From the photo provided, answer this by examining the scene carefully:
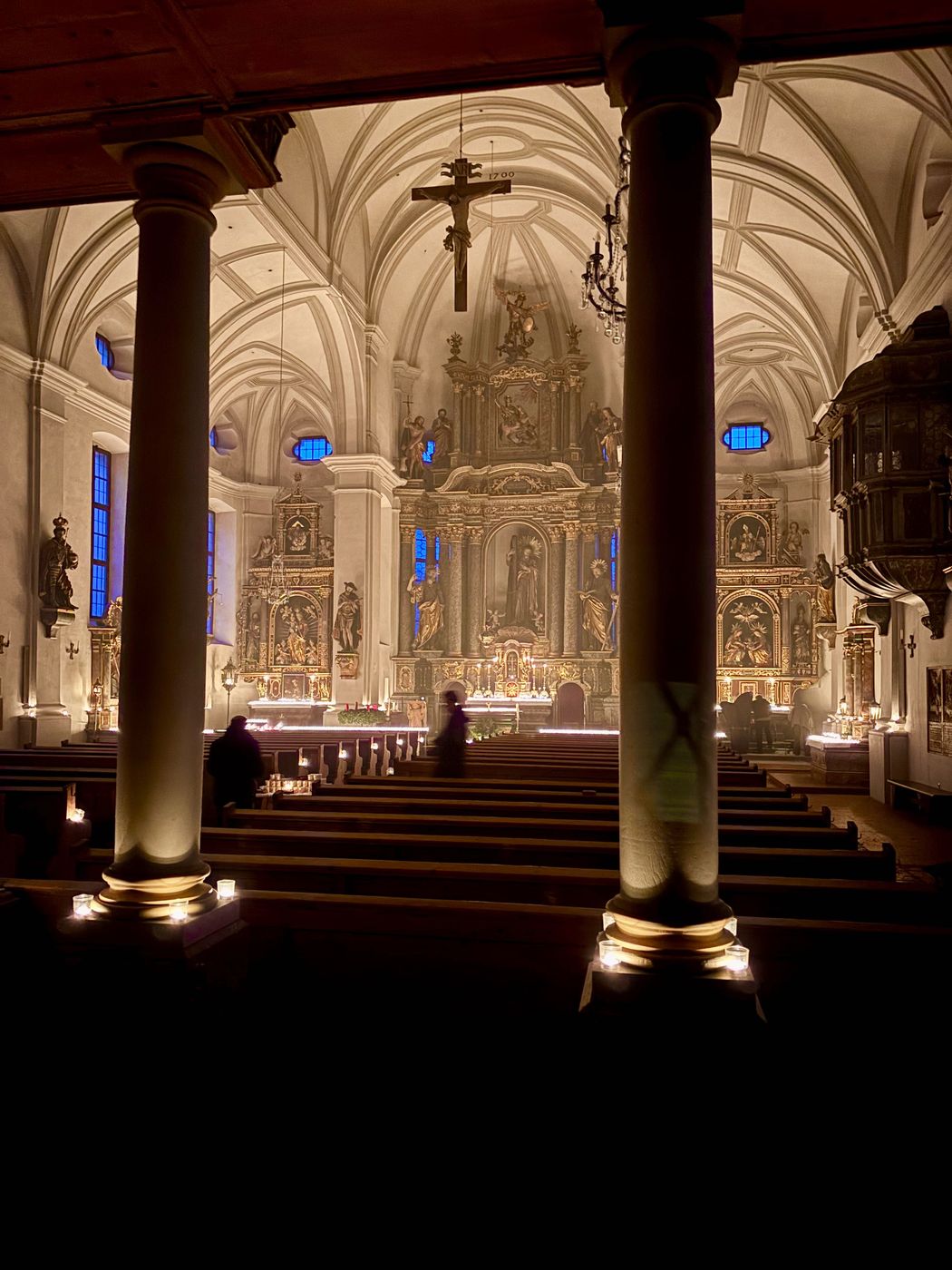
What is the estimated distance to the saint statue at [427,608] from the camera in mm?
23125

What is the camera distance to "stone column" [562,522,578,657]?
22.7 m

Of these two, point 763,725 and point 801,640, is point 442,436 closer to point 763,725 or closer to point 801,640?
point 801,640

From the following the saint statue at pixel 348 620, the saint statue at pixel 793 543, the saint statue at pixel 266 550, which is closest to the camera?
the saint statue at pixel 348 620

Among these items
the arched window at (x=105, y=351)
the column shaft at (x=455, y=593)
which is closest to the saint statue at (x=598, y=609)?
the column shaft at (x=455, y=593)

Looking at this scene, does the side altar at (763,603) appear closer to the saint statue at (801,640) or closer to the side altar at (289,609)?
the saint statue at (801,640)

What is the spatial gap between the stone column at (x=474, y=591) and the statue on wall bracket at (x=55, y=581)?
1084cm

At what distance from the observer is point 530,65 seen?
400cm

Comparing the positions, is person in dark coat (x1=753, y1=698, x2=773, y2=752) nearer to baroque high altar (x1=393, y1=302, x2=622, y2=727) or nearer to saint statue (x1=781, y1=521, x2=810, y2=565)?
baroque high altar (x1=393, y1=302, x2=622, y2=727)

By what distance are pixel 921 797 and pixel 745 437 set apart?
14573 millimetres

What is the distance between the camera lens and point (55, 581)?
A: 47.0ft

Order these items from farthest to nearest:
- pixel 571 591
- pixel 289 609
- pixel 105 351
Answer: pixel 289 609 → pixel 571 591 → pixel 105 351

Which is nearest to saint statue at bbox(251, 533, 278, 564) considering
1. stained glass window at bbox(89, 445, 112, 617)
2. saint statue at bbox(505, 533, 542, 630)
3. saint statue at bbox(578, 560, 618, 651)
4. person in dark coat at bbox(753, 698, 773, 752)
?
stained glass window at bbox(89, 445, 112, 617)

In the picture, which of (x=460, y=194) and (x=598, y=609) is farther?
(x=598, y=609)

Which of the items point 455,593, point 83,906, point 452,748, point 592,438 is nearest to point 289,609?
point 455,593
